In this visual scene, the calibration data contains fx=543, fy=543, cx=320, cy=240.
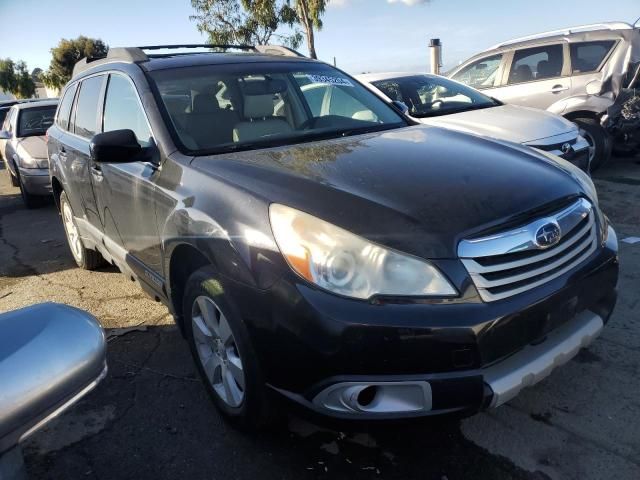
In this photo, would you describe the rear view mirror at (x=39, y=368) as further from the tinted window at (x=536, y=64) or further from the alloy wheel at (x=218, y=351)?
the tinted window at (x=536, y=64)

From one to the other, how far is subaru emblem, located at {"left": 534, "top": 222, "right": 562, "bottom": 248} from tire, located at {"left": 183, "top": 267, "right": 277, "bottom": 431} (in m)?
1.19

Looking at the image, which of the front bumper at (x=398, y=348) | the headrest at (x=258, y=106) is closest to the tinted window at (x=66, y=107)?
the headrest at (x=258, y=106)

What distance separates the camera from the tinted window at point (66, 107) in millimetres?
4647

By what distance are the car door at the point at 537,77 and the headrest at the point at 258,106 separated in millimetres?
5598

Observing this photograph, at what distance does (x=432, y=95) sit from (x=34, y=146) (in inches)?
236

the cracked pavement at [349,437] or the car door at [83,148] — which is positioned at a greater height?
the car door at [83,148]

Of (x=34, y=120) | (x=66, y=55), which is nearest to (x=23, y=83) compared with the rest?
(x=66, y=55)

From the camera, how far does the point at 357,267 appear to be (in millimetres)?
1926

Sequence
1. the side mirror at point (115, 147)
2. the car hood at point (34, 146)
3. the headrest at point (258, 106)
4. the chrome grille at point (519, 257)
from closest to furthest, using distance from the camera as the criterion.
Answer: the chrome grille at point (519, 257) < the side mirror at point (115, 147) < the headrest at point (258, 106) < the car hood at point (34, 146)

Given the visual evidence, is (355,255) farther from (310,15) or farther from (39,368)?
(310,15)

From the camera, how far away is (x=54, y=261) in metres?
5.52

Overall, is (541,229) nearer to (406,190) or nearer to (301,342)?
(406,190)

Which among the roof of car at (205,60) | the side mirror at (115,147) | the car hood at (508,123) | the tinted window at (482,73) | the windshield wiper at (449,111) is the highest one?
the roof of car at (205,60)

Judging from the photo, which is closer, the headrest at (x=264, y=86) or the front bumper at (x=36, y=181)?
the headrest at (x=264, y=86)
